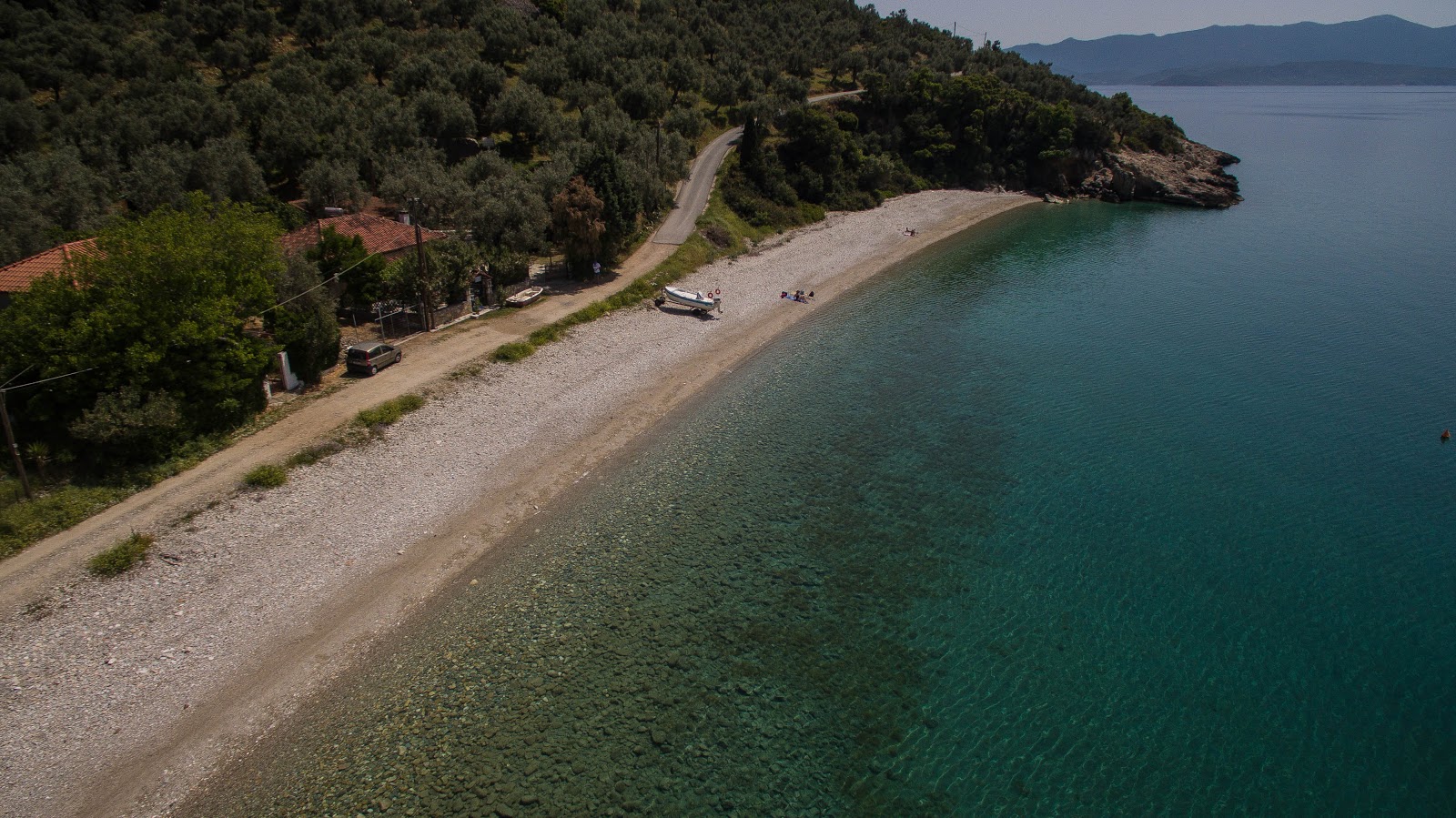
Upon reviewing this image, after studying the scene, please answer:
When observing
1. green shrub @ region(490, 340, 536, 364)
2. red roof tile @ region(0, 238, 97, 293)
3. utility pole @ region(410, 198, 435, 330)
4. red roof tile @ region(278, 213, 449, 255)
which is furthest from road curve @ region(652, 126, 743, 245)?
red roof tile @ region(0, 238, 97, 293)

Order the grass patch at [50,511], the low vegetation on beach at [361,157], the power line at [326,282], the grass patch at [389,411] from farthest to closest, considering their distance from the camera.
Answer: the power line at [326,282] < the grass patch at [389,411] < the low vegetation on beach at [361,157] < the grass patch at [50,511]

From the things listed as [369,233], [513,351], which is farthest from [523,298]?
[369,233]

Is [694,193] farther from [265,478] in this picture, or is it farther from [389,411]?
[265,478]

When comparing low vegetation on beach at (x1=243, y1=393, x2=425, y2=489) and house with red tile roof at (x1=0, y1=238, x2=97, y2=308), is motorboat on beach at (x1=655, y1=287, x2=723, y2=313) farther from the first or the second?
house with red tile roof at (x1=0, y1=238, x2=97, y2=308)

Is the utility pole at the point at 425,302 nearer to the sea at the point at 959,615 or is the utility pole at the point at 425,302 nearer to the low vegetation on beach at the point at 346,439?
the low vegetation on beach at the point at 346,439

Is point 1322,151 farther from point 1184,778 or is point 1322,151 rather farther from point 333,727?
point 333,727

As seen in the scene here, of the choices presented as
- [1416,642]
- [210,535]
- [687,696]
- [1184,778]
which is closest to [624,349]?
[210,535]

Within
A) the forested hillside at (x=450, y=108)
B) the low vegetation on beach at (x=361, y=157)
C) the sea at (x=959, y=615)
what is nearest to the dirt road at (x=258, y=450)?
the low vegetation on beach at (x=361, y=157)
